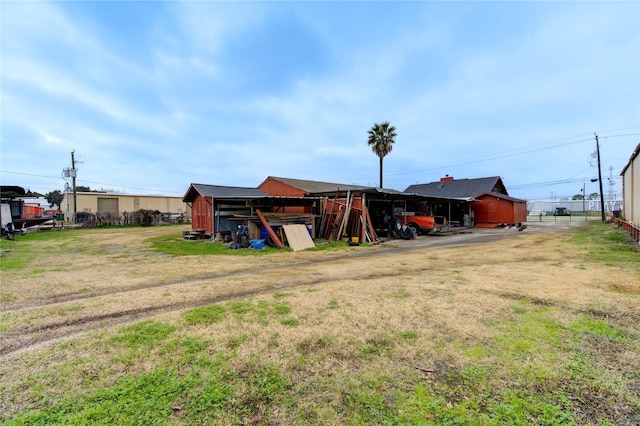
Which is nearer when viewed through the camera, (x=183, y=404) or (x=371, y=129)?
(x=183, y=404)

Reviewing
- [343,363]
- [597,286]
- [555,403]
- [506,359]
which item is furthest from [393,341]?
[597,286]

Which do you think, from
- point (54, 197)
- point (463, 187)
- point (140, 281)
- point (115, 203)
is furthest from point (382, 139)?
point (54, 197)

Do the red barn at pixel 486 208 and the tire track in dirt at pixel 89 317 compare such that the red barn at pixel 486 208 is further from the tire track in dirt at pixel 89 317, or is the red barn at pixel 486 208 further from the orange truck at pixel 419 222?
the tire track in dirt at pixel 89 317

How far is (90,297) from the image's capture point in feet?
17.4

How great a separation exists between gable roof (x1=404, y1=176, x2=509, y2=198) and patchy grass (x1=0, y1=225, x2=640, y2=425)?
1031 inches

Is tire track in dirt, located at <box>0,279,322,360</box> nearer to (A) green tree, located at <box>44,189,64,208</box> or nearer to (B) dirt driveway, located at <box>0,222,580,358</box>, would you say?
(B) dirt driveway, located at <box>0,222,580,358</box>

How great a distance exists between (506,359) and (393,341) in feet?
3.67

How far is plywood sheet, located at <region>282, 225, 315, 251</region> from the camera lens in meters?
12.1

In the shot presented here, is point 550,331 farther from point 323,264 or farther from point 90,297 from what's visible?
point 90,297

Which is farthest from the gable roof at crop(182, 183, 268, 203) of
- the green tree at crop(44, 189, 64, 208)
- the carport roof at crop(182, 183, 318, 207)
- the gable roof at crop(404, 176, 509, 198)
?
the green tree at crop(44, 189, 64, 208)

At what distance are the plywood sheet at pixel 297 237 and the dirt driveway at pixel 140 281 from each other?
0.83 m

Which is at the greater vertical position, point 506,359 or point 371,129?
point 371,129

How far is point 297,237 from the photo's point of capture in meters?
12.4

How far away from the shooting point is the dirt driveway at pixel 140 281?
4148mm
